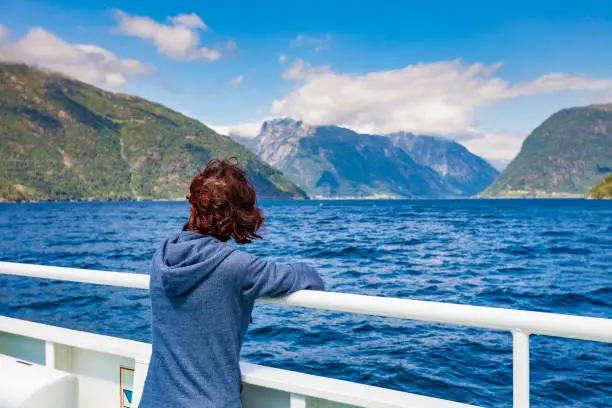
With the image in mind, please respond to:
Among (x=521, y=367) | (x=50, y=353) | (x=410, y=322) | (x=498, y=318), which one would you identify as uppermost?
(x=498, y=318)

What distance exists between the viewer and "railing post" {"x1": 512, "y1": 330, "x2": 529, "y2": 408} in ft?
5.67

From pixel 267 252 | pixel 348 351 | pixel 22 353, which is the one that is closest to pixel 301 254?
pixel 267 252

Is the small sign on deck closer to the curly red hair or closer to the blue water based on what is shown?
the curly red hair

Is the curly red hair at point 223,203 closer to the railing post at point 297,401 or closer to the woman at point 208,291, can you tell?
the woman at point 208,291

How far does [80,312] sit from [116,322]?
2.18 m

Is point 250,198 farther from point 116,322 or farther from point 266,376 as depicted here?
point 116,322

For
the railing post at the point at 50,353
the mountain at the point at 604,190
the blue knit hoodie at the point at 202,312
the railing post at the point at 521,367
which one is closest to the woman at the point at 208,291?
the blue knit hoodie at the point at 202,312

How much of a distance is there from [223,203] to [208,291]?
13.6 inches

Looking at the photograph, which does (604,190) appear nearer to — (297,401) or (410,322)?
(410,322)

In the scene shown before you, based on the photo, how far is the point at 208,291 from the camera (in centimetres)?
185

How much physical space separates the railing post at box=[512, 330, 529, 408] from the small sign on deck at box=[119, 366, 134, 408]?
202cm

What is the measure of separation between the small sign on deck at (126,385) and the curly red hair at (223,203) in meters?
1.27

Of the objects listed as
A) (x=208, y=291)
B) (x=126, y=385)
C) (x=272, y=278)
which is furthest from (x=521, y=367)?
(x=126, y=385)

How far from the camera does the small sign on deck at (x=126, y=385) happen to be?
2807 millimetres
